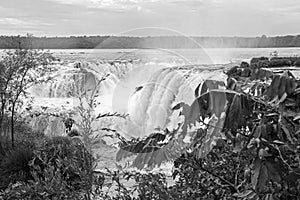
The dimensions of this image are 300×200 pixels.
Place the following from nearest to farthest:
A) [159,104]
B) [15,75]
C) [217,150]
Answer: [217,150] < [159,104] < [15,75]

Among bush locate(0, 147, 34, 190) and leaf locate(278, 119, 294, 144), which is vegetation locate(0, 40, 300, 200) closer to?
leaf locate(278, 119, 294, 144)

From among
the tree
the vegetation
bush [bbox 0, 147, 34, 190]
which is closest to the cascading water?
the vegetation

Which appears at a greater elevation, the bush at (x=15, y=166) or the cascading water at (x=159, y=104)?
→ the cascading water at (x=159, y=104)

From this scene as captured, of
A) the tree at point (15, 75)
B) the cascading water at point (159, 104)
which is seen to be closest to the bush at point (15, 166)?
the tree at point (15, 75)

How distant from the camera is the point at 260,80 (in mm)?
1525

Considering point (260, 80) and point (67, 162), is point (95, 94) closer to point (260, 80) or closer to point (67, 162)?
point (67, 162)

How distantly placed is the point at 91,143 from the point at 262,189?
647 mm

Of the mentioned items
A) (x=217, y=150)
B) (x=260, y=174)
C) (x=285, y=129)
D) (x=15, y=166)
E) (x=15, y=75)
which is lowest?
(x=15, y=166)

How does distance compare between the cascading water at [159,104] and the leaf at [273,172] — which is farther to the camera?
the cascading water at [159,104]

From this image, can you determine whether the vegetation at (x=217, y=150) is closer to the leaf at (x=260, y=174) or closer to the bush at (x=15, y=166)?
the leaf at (x=260, y=174)

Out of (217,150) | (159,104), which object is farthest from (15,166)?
(217,150)

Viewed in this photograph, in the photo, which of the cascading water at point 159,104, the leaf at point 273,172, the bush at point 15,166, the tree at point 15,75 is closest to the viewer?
the leaf at point 273,172

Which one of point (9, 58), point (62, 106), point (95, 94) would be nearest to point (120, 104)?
point (95, 94)

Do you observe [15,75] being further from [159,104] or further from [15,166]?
[159,104]
